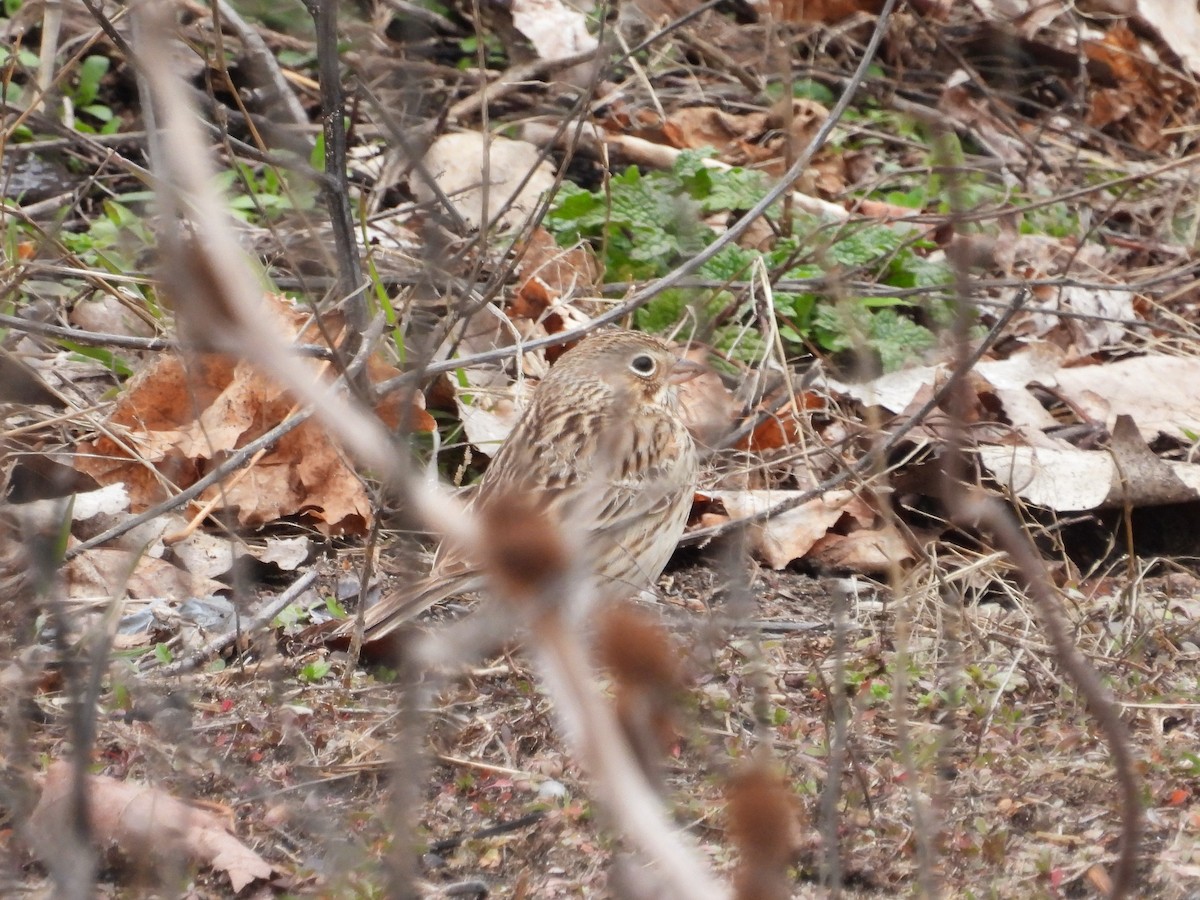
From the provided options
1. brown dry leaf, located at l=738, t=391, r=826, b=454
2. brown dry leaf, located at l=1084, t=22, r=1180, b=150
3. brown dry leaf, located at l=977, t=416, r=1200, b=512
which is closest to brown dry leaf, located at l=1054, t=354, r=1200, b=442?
brown dry leaf, located at l=977, t=416, r=1200, b=512

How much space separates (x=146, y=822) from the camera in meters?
3.13

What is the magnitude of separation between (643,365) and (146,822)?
2840mm

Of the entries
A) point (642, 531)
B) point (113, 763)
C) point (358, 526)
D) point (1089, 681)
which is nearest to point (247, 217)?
point (358, 526)

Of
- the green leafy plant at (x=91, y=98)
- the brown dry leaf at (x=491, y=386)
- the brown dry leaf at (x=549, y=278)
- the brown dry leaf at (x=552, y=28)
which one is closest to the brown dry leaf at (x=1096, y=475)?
the brown dry leaf at (x=491, y=386)

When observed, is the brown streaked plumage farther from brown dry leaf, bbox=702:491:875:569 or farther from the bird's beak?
brown dry leaf, bbox=702:491:875:569

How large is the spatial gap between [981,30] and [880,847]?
21.5ft

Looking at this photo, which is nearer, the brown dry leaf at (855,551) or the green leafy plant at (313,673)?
the green leafy plant at (313,673)

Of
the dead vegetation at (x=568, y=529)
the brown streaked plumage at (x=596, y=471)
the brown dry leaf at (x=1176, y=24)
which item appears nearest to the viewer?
the dead vegetation at (x=568, y=529)

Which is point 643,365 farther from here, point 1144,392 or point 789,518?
point 1144,392

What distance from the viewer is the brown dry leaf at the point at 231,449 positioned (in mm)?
5340

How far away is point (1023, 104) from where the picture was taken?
30.1 ft

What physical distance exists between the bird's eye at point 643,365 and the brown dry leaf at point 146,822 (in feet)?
8.21

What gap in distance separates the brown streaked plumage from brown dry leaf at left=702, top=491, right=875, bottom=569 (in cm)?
36

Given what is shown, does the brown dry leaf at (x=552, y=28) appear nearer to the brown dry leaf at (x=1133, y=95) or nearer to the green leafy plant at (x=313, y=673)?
the brown dry leaf at (x=1133, y=95)
